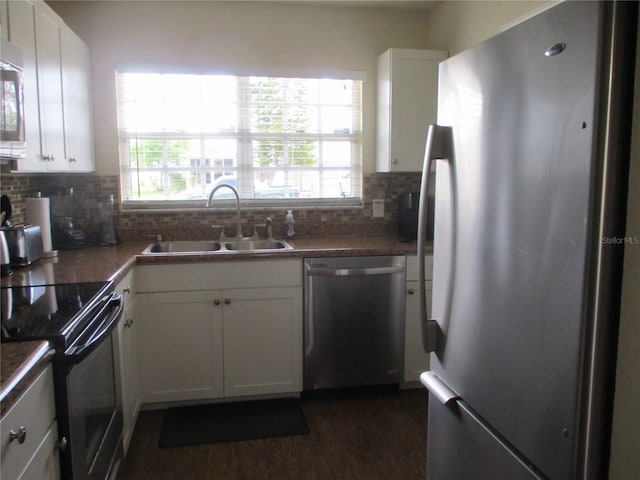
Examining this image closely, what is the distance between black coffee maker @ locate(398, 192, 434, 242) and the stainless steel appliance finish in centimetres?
191

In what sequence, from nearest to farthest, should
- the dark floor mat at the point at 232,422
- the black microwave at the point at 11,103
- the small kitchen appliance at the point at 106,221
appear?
the black microwave at the point at 11,103, the dark floor mat at the point at 232,422, the small kitchen appliance at the point at 106,221

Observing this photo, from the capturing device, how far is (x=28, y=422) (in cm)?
110

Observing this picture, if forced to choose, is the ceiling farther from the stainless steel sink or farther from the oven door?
the oven door

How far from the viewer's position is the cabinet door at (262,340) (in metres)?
2.69

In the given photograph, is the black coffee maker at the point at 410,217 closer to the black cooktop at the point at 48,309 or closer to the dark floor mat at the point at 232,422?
the dark floor mat at the point at 232,422

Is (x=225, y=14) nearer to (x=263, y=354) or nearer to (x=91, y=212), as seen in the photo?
(x=91, y=212)

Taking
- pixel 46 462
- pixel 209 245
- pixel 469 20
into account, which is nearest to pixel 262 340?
pixel 209 245

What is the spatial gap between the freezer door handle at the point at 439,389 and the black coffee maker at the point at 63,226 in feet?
7.20

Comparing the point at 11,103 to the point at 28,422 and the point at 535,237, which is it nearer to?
the point at 28,422

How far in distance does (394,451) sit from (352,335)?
69 centimetres

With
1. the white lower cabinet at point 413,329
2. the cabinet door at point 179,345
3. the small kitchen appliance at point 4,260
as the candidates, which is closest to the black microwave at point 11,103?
the small kitchen appliance at point 4,260

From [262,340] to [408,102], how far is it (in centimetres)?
171

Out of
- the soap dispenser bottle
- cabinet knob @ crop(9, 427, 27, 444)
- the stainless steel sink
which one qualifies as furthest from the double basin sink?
cabinet knob @ crop(9, 427, 27, 444)

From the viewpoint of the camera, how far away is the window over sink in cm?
316
